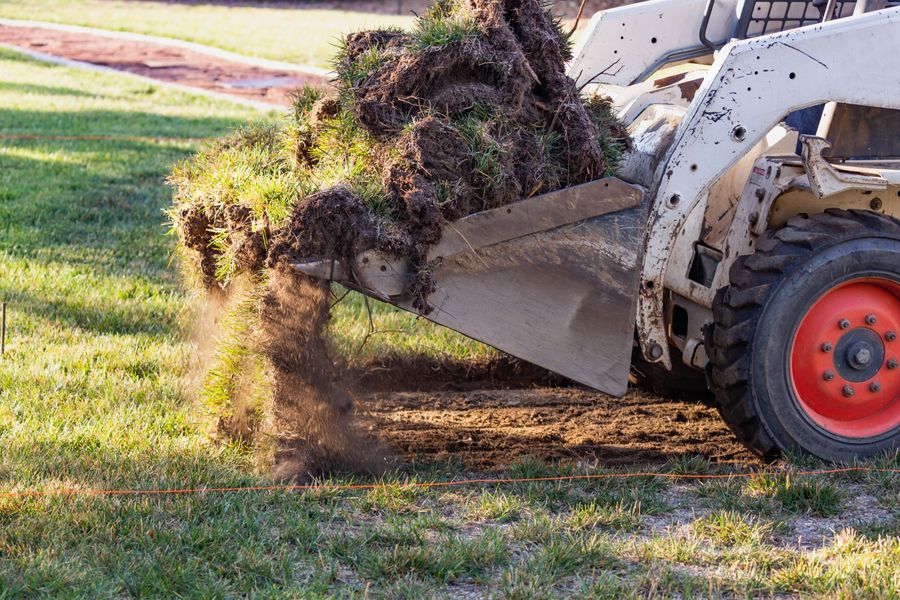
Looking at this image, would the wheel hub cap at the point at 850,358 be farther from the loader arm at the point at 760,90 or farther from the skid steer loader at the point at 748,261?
the loader arm at the point at 760,90

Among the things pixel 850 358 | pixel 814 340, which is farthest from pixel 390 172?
pixel 850 358

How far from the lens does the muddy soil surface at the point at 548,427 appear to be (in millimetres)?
5113

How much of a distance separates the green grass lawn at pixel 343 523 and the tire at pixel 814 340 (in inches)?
8.7

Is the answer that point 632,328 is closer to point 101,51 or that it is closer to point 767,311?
point 767,311

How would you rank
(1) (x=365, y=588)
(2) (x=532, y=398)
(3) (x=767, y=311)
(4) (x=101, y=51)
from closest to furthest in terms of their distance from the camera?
(1) (x=365, y=588) < (3) (x=767, y=311) < (2) (x=532, y=398) < (4) (x=101, y=51)

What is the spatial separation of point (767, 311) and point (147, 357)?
10.8 feet

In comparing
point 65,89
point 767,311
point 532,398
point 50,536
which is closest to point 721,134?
point 767,311

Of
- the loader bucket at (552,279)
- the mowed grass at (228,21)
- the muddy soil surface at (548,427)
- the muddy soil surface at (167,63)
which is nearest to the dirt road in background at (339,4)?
the mowed grass at (228,21)

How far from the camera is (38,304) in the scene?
6828mm

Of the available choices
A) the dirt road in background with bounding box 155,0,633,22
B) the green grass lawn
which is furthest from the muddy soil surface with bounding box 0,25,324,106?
the green grass lawn

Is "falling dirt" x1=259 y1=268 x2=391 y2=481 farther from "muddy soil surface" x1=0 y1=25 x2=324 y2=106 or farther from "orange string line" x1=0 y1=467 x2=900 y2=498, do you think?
"muddy soil surface" x1=0 y1=25 x2=324 y2=106

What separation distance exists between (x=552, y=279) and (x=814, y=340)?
113 cm

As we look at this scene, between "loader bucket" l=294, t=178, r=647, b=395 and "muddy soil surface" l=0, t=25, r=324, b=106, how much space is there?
11577 millimetres

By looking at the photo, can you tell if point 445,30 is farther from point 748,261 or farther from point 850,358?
point 850,358
